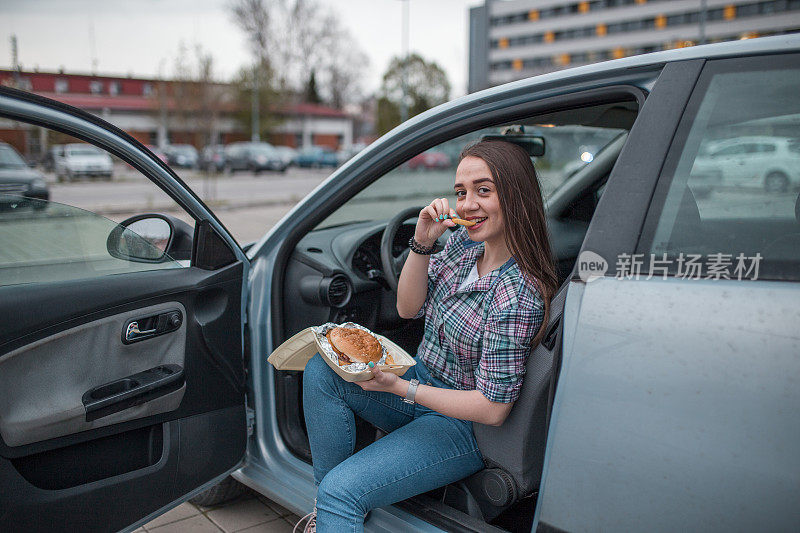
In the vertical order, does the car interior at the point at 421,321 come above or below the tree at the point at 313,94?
below

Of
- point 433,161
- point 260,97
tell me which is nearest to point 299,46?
point 260,97

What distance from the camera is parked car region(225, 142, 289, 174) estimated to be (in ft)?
95.9

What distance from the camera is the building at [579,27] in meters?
55.9

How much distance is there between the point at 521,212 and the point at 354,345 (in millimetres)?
602

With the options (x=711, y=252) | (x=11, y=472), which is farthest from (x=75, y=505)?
(x=711, y=252)

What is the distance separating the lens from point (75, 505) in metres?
1.70

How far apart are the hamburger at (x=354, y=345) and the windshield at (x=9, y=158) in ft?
4.50

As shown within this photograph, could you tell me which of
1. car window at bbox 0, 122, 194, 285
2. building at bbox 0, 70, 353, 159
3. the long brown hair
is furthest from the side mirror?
the long brown hair

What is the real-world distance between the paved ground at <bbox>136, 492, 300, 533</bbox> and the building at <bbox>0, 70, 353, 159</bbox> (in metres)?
1.52

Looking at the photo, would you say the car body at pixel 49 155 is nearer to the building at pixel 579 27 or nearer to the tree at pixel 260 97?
the tree at pixel 260 97

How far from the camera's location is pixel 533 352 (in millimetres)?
1634

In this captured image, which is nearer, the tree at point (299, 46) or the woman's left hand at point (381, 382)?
the woman's left hand at point (381, 382)

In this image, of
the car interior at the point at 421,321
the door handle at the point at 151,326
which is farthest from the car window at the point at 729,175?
the door handle at the point at 151,326

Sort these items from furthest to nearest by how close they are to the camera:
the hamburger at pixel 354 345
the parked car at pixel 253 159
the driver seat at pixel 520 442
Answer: the parked car at pixel 253 159 < the hamburger at pixel 354 345 < the driver seat at pixel 520 442
